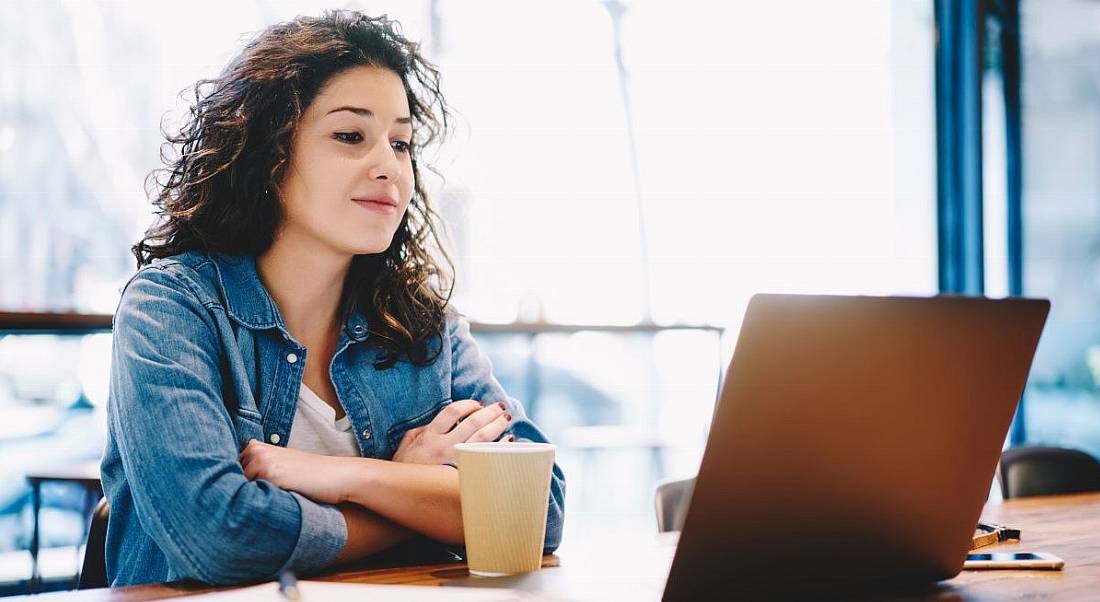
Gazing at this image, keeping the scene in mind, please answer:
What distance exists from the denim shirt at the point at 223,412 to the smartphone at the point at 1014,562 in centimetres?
46

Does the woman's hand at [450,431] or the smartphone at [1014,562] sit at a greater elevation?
the woman's hand at [450,431]

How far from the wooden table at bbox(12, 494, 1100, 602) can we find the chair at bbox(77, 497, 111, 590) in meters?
0.34

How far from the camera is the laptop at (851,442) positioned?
720mm

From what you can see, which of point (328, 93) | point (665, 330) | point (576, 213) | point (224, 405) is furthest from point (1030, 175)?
point (224, 405)

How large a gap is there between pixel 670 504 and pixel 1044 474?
3.14ft

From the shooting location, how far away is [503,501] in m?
0.90

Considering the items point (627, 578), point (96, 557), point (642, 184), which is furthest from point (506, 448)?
point (642, 184)

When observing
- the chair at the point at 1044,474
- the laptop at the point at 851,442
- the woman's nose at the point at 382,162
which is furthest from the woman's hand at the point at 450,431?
the chair at the point at 1044,474

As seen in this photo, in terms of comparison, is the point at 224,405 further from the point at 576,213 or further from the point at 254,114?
the point at 576,213

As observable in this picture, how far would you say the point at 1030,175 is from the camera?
4.04 meters

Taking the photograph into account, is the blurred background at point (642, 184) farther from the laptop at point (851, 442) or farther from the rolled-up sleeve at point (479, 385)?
the laptop at point (851, 442)

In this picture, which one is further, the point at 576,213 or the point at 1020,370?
the point at 576,213

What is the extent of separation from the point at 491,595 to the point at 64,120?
153 inches

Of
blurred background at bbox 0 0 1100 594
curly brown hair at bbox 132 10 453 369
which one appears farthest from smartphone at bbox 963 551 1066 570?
blurred background at bbox 0 0 1100 594
